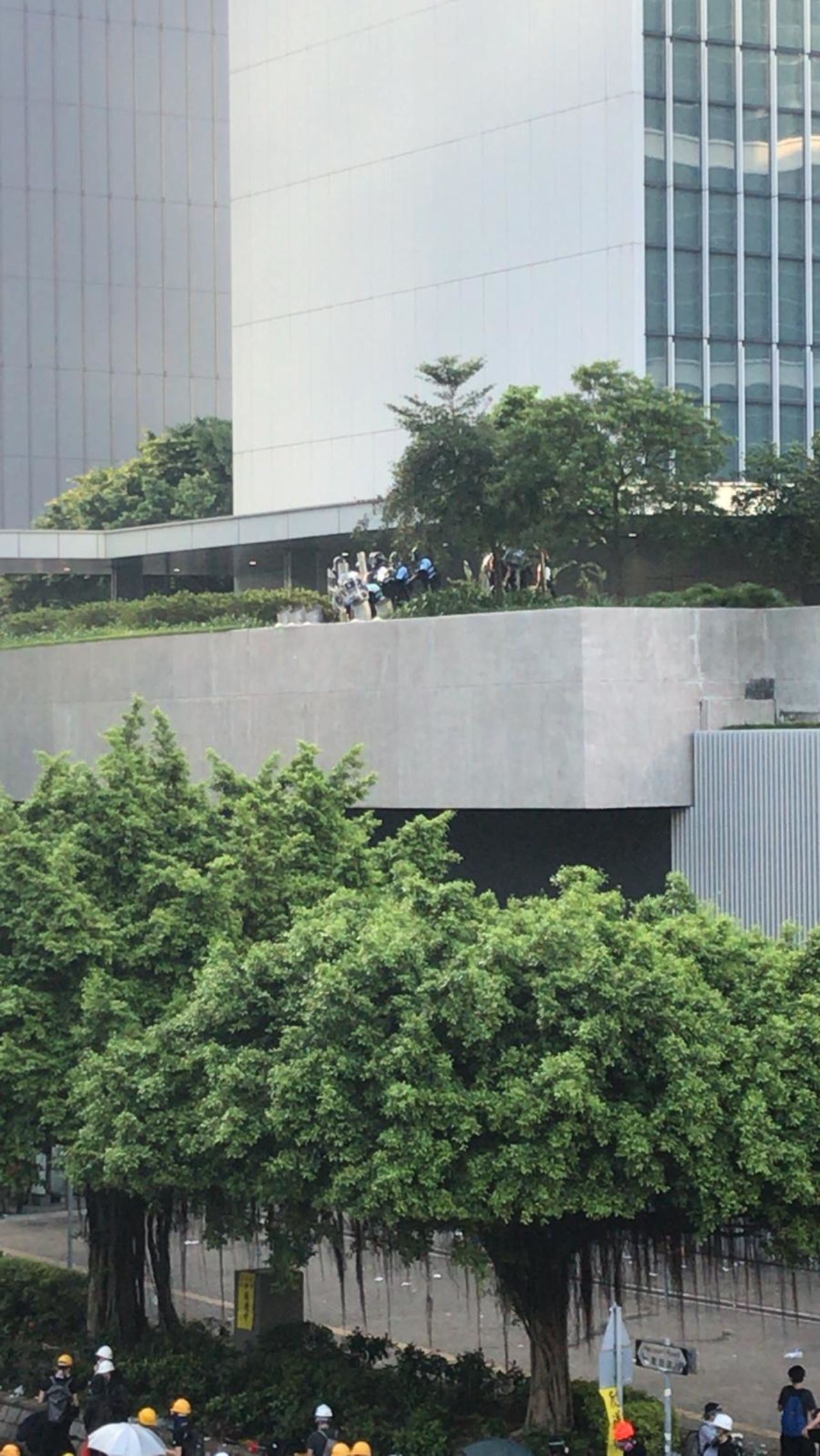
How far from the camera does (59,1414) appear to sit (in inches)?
973

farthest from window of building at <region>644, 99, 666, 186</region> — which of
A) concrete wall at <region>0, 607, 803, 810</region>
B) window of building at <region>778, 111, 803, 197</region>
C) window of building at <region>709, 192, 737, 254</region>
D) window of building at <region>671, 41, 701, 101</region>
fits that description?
concrete wall at <region>0, 607, 803, 810</region>

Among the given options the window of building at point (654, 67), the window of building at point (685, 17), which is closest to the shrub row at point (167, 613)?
the window of building at point (654, 67)

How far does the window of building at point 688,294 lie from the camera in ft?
188

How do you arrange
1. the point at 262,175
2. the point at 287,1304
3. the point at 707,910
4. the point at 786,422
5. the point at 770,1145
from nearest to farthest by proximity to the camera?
the point at 770,1145
the point at 707,910
the point at 287,1304
the point at 786,422
the point at 262,175

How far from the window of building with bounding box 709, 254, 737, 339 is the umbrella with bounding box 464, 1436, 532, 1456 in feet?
131

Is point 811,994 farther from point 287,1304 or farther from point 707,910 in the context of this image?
point 287,1304

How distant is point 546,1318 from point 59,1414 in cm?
536

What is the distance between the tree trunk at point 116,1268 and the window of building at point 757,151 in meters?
37.4

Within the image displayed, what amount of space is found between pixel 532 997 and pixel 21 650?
27.2 metres

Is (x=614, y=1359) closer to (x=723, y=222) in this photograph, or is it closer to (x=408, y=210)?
(x=723, y=222)

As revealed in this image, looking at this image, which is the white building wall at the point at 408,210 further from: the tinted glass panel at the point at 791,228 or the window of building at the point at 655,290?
the tinted glass panel at the point at 791,228

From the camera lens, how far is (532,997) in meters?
22.1

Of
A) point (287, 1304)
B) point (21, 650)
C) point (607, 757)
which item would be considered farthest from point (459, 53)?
point (287, 1304)

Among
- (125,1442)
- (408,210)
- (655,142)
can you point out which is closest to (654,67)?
(655,142)
